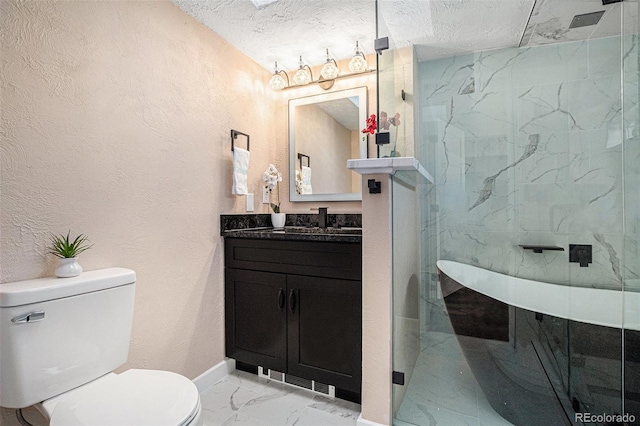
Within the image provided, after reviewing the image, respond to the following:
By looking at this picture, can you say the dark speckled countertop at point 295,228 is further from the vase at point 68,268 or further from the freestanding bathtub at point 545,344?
the vase at point 68,268

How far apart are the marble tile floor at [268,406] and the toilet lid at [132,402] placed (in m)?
0.65

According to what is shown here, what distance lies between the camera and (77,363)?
1232 millimetres

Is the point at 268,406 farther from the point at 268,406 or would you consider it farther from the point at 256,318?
the point at 256,318

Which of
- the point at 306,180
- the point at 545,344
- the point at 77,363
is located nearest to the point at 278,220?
the point at 306,180

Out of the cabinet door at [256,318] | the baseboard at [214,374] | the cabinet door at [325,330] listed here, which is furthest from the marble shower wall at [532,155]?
the baseboard at [214,374]

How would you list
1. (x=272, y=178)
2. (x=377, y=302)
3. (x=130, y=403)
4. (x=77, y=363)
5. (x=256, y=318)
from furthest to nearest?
(x=272, y=178) < (x=256, y=318) < (x=377, y=302) < (x=77, y=363) < (x=130, y=403)

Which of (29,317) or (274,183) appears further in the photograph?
(274,183)

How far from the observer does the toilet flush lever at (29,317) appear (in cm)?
108

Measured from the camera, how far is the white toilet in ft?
3.48

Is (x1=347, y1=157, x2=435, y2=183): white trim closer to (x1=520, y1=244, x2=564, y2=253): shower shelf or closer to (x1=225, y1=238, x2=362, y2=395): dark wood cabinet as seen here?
(x1=225, y1=238, x2=362, y2=395): dark wood cabinet

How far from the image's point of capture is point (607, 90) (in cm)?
141

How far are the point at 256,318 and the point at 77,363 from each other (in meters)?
1.00

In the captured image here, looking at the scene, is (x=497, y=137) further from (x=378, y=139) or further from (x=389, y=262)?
(x=389, y=262)

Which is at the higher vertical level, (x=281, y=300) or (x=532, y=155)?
(x=532, y=155)
